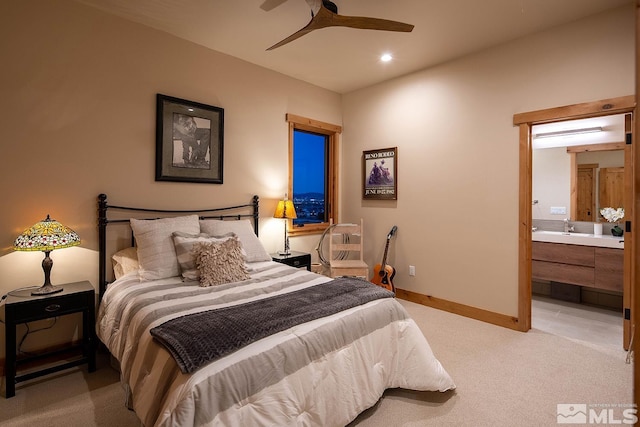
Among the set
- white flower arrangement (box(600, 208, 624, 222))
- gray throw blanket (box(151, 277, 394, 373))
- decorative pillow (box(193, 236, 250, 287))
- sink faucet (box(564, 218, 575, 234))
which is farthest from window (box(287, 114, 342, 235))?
white flower arrangement (box(600, 208, 624, 222))

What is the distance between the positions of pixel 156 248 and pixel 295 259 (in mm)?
1599

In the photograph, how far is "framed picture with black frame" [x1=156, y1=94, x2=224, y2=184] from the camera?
3102mm

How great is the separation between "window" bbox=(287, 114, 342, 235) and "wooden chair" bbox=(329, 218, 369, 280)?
31 centimetres

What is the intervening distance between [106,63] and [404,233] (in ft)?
11.8

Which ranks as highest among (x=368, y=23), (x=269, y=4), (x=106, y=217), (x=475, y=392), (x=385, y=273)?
(x=269, y=4)

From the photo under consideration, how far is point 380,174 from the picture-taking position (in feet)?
14.4

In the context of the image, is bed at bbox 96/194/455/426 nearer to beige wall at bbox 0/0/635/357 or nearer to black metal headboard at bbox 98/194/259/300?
black metal headboard at bbox 98/194/259/300

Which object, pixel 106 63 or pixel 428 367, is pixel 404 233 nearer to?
pixel 428 367

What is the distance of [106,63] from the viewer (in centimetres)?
279

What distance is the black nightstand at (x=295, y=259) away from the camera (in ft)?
12.1

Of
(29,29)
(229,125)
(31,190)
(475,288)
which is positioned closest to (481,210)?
(475,288)

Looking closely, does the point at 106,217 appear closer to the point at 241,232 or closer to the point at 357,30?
the point at 241,232

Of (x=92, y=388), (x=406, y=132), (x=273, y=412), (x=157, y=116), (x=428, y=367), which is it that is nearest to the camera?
(x=273, y=412)

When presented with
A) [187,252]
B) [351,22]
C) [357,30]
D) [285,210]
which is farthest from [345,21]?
[285,210]
